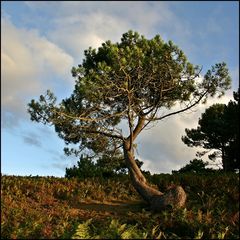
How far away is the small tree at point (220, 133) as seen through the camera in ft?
124

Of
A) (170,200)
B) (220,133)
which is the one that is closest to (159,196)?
(170,200)

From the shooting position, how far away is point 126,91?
2128 centimetres

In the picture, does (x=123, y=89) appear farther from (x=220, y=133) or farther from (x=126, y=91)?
(x=220, y=133)

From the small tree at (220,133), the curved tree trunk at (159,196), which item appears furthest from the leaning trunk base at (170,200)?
the small tree at (220,133)

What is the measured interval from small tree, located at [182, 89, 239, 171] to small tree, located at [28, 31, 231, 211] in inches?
588

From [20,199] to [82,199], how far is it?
2.74 m

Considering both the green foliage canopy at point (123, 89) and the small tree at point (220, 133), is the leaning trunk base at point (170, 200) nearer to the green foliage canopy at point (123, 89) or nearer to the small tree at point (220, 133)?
the green foliage canopy at point (123, 89)

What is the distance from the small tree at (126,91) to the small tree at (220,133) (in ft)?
49.0

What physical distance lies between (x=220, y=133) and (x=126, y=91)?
19.7 m

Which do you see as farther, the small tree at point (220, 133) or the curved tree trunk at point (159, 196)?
the small tree at point (220, 133)

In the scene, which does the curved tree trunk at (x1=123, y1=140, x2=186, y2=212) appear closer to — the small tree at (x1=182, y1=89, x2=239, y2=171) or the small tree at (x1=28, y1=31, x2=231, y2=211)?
the small tree at (x1=28, y1=31, x2=231, y2=211)

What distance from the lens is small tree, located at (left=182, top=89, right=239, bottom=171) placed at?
37688mm

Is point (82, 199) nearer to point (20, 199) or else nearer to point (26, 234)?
point (20, 199)

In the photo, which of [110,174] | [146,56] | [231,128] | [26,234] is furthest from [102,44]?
[231,128]
